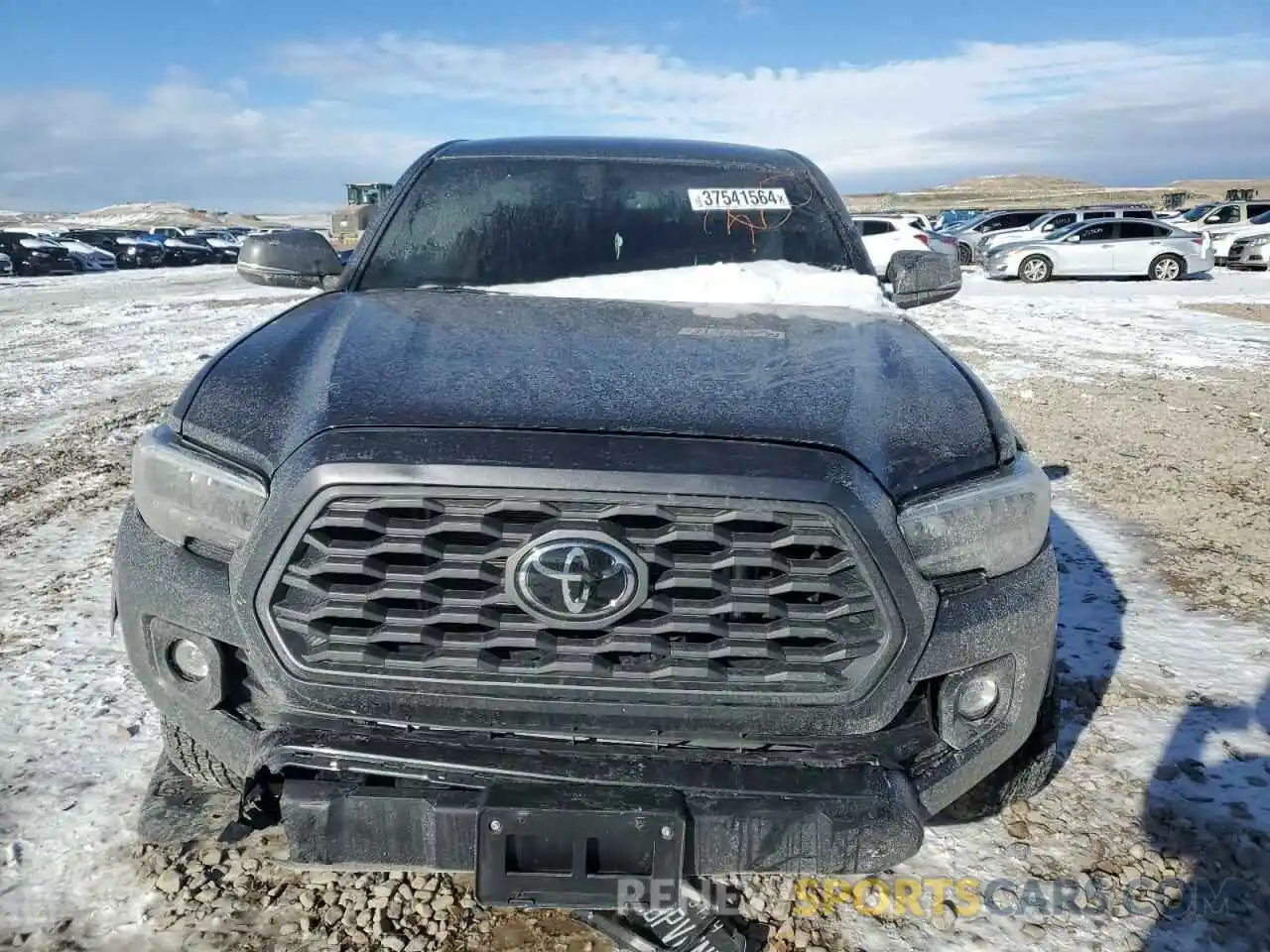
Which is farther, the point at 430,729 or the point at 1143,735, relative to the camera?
the point at 1143,735

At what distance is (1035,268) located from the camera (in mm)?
21328

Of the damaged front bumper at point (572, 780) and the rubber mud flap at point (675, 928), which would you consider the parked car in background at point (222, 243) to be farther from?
the rubber mud flap at point (675, 928)

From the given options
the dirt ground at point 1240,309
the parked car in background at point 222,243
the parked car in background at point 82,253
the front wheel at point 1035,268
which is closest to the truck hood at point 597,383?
the dirt ground at point 1240,309

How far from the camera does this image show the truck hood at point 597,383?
1996 millimetres

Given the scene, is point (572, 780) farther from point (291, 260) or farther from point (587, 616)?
point (291, 260)

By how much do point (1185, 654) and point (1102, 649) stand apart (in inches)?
11.7

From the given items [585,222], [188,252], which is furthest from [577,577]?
[188,252]

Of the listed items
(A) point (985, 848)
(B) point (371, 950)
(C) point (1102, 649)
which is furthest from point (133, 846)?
(C) point (1102, 649)

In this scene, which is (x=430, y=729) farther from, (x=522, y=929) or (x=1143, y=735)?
(x=1143, y=735)

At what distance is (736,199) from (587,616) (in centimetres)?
226

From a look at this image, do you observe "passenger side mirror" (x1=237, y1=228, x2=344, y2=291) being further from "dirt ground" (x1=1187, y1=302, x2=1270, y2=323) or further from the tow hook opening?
"dirt ground" (x1=1187, y1=302, x2=1270, y2=323)

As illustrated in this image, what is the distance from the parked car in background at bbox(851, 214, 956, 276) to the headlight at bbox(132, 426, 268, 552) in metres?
17.2

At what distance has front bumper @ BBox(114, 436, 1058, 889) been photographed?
6.11 ft

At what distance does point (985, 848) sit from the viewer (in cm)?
253
